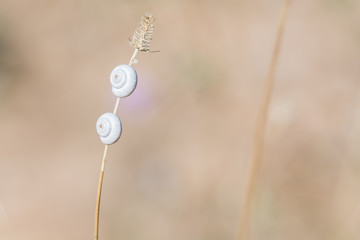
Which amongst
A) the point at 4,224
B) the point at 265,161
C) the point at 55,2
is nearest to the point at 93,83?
the point at 55,2

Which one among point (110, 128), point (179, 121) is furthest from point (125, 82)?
point (179, 121)

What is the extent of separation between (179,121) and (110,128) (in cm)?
126

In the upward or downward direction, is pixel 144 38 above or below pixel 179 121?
below

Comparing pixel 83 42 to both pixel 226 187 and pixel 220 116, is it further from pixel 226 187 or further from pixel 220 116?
pixel 226 187

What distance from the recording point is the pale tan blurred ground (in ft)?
4.23

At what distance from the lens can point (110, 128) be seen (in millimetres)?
306

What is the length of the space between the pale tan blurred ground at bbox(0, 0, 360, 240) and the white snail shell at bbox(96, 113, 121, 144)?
35.7 inches

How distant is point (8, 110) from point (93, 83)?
0.37 meters

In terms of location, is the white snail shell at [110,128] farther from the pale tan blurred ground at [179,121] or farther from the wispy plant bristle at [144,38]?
the pale tan blurred ground at [179,121]

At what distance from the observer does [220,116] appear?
1568 mm

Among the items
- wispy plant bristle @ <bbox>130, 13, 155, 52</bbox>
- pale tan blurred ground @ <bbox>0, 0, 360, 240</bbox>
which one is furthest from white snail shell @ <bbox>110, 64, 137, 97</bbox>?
pale tan blurred ground @ <bbox>0, 0, 360, 240</bbox>

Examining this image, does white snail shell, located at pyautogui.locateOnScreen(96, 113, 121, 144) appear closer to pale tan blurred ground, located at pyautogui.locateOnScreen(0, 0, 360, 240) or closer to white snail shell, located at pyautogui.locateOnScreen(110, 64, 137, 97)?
white snail shell, located at pyautogui.locateOnScreen(110, 64, 137, 97)

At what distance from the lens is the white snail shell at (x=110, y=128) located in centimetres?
30

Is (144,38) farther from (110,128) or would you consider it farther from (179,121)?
(179,121)
